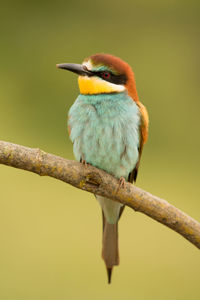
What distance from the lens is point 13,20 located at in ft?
10.1

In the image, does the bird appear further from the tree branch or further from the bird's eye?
the tree branch

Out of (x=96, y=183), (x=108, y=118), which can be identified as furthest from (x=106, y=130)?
(x=96, y=183)

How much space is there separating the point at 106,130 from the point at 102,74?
0.62 feet

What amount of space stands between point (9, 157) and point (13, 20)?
1.97m

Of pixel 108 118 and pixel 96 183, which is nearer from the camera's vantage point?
pixel 96 183

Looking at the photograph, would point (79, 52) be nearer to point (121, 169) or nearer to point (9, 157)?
point (121, 169)

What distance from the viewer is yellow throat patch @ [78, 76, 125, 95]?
1.66 metres

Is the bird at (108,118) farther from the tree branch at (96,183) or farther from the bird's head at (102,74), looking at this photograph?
the tree branch at (96,183)

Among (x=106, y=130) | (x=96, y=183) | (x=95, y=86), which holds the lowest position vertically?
(x=96, y=183)

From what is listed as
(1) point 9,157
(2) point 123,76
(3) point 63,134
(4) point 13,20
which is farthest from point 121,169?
(4) point 13,20

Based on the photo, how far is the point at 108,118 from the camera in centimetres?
169

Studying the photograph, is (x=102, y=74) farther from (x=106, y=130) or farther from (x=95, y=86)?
(x=106, y=130)

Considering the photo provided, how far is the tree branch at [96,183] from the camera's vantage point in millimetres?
1346

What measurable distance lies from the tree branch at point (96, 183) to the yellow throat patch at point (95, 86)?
0.30m
